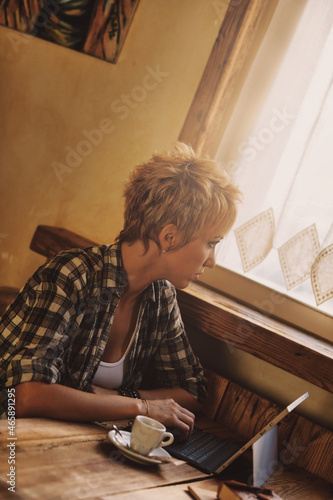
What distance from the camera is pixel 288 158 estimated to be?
2025mm

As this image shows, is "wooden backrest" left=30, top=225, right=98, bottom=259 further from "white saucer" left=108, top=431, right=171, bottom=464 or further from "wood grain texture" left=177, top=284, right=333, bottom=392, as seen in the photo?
"white saucer" left=108, top=431, right=171, bottom=464

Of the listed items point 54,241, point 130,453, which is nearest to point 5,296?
point 54,241

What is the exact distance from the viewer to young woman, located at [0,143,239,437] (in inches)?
55.8

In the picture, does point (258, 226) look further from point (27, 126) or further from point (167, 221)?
point (27, 126)

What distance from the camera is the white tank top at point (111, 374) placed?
1.67 meters

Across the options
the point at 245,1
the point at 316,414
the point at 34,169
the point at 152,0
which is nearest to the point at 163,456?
the point at 316,414

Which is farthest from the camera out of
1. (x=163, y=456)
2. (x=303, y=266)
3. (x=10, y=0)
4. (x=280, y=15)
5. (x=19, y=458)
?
(x=10, y=0)

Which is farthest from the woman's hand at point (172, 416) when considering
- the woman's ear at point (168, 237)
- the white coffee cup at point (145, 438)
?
the woman's ear at point (168, 237)

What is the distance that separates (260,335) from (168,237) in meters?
0.48

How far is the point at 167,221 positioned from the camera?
1.64 m

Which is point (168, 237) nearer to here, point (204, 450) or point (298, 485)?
point (204, 450)

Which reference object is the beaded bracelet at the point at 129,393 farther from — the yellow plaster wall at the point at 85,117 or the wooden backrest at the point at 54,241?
the yellow plaster wall at the point at 85,117

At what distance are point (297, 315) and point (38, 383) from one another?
105 centimetres

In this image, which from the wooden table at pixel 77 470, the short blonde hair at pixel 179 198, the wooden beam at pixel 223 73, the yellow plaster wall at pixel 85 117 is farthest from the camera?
the yellow plaster wall at pixel 85 117
